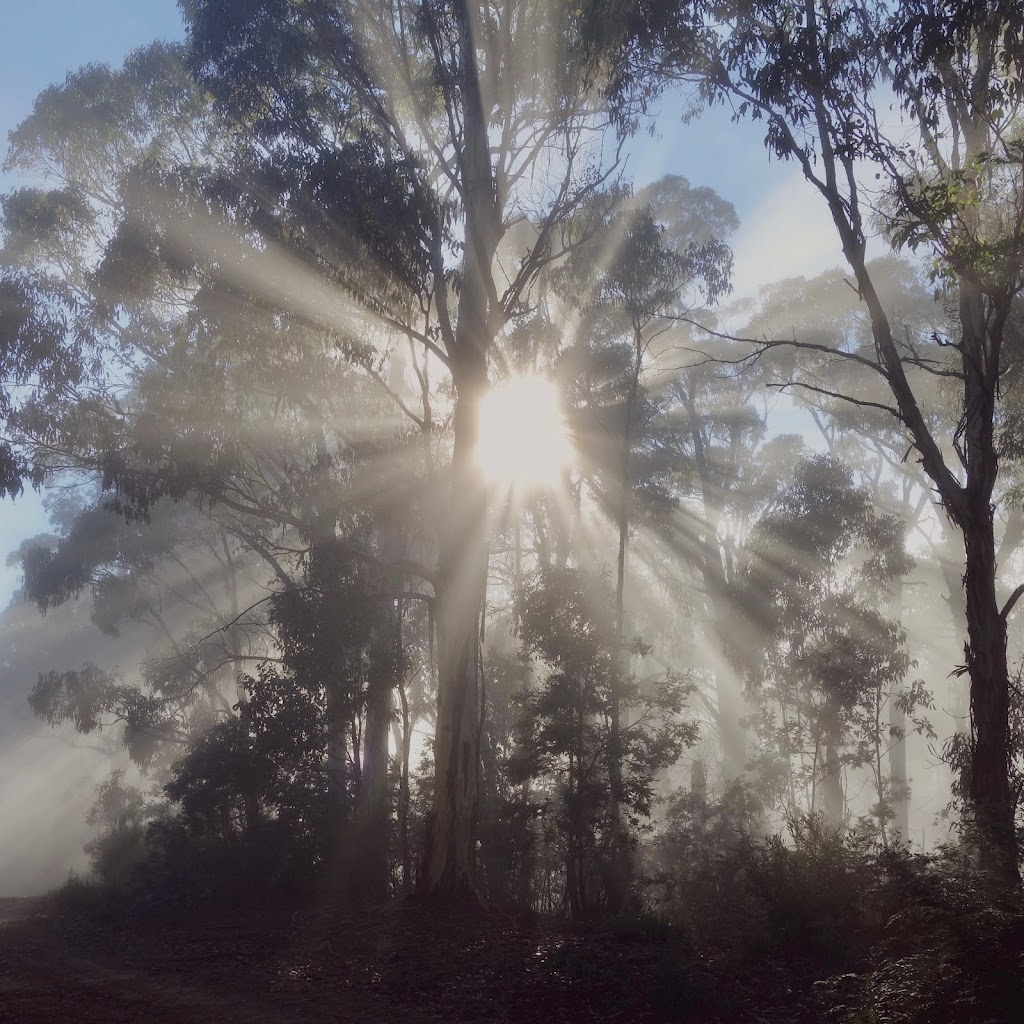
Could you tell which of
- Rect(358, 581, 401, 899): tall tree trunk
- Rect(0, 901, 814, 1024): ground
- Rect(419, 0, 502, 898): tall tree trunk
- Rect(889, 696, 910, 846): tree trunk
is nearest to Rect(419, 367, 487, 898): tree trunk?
Rect(419, 0, 502, 898): tall tree trunk

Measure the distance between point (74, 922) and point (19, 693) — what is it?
30604mm

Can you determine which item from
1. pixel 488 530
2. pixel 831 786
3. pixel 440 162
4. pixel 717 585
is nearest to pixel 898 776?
pixel 831 786

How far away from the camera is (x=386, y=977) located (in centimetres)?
679

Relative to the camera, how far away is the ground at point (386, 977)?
5.59 metres

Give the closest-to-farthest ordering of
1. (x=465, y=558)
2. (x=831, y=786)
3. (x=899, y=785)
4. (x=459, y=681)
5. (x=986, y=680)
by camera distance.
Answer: (x=986, y=680) < (x=459, y=681) < (x=465, y=558) < (x=831, y=786) < (x=899, y=785)

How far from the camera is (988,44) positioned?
865 cm

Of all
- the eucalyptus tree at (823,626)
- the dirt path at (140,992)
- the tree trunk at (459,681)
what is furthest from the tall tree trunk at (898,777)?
the dirt path at (140,992)

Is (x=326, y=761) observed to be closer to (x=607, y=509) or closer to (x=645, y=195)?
(x=607, y=509)

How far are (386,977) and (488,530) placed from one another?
23.2ft

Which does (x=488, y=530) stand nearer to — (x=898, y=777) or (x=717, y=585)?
(x=717, y=585)

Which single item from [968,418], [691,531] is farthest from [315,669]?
[691,531]

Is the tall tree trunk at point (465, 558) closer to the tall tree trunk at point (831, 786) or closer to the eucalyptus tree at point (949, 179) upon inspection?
the eucalyptus tree at point (949, 179)

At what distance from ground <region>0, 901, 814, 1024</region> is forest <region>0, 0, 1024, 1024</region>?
5 centimetres

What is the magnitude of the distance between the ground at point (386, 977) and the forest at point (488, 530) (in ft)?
0.16
